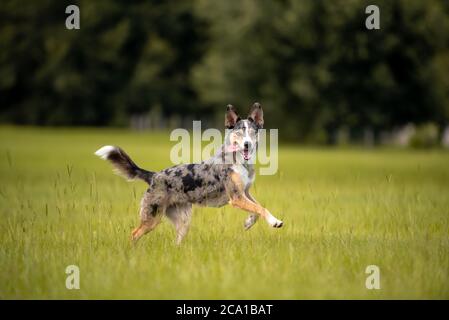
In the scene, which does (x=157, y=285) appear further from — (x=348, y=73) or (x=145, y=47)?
(x=145, y=47)

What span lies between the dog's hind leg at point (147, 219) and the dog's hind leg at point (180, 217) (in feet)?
1.20

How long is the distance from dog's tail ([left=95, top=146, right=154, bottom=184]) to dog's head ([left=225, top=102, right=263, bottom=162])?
1311mm

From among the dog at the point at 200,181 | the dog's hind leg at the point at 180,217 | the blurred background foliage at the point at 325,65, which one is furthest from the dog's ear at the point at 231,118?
the blurred background foliage at the point at 325,65

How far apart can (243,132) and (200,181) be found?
0.97 m

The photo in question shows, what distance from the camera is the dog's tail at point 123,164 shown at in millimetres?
10648

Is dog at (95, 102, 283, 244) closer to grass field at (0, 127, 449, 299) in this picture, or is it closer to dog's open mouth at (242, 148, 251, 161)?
dog's open mouth at (242, 148, 251, 161)

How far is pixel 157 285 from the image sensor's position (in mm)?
8391

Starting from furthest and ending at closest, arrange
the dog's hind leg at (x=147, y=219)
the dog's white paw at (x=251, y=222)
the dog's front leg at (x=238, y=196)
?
the dog's white paw at (x=251, y=222), the dog's front leg at (x=238, y=196), the dog's hind leg at (x=147, y=219)

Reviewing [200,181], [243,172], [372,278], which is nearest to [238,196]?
[243,172]

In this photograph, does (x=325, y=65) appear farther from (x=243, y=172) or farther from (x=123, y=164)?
(x=123, y=164)

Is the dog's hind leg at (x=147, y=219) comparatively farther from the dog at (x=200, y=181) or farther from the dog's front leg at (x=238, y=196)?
the dog's front leg at (x=238, y=196)

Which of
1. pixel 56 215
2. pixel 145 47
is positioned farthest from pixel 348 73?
pixel 56 215

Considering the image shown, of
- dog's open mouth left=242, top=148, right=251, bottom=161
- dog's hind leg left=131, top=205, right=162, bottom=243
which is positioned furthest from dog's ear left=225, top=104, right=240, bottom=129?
dog's hind leg left=131, top=205, right=162, bottom=243

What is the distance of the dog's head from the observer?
34.6 feet
